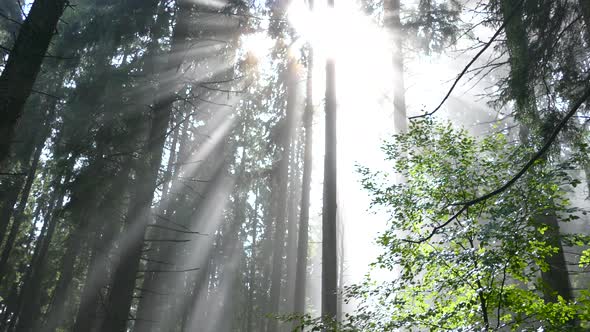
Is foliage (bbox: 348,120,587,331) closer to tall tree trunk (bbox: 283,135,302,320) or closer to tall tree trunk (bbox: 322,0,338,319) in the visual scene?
tall tree trunk (bbox: 322,0,338,319)

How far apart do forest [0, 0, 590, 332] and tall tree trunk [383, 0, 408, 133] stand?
7cm

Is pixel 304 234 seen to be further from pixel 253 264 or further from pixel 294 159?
pixel 253 264

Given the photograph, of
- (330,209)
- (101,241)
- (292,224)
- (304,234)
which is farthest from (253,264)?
(330,209)

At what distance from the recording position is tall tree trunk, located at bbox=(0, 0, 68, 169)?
3842 millimetres

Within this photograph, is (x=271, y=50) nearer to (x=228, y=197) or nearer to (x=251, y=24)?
(x=251, y=24)

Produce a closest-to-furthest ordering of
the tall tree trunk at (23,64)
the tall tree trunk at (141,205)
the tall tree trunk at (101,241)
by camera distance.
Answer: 1. the tall tree trunk at (23,64)
2. the tall tree trunk at (141,205)
3. the tall tree trunk at (101,241)

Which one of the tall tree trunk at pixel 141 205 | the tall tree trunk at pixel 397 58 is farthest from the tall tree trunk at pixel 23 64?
the tall tree trunk at pixel 397 58

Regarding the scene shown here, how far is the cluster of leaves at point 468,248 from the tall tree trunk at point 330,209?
328cm

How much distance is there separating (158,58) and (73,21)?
7.36 m

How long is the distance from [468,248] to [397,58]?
10985mm

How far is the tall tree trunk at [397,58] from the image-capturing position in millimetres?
13703

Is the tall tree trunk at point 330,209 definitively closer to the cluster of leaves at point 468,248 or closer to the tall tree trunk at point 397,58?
the cluster of leaves at point 468,248

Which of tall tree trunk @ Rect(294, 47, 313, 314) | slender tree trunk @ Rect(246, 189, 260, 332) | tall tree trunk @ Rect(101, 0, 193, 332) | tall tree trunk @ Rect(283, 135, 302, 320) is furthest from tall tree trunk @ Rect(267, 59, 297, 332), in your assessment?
slender tree trunk @ Rect(246, 189, 260, 332)

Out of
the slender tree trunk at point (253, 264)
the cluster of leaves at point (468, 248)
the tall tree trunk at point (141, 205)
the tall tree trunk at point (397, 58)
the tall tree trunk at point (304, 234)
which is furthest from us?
the slender tree trunk at point (253, 264)
